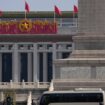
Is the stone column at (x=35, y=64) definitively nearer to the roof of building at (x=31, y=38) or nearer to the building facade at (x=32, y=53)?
the building facade at (x=32, y=53)

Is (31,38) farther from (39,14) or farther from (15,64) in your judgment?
(39,14)

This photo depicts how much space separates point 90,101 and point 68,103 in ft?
3.29

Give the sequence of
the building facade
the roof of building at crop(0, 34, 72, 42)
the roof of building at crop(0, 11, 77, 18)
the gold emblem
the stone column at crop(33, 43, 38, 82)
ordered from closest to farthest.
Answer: the gold emblem
the stone column at crop(33, 43, 38, 82)
the roof of building at crop(0, 34, 72, 42)
the building facade
the roof of building at crop(0, 11, 77, 18)

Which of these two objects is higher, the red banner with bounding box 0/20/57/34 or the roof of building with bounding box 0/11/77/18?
the roof of building with bounding box 0/11/77/18

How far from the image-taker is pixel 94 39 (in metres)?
68.4

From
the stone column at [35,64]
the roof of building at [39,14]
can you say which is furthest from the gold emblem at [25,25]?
the roof of building at [39,14]

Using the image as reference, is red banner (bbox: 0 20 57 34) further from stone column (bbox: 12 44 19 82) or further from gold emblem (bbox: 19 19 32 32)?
stone column (bbox: 12 44 19 82)

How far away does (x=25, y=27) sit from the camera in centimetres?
11831

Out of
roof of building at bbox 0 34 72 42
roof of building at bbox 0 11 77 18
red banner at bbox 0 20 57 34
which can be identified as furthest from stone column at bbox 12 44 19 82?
roof of building at bbox 0 11 77 18

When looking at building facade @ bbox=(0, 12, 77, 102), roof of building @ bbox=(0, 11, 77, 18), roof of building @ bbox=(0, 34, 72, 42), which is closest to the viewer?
roof of building @ bbox=(0, 34, 72, 42)

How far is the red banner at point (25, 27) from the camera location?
11799cm

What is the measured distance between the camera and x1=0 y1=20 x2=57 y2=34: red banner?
118 metres

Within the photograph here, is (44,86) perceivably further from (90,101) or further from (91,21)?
(90,101)

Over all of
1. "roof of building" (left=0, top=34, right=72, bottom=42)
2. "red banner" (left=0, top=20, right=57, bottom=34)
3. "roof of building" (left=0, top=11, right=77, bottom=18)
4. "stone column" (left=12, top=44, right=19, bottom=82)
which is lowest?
"stone column" (left=12, top=44, right=19, bottom=82)
